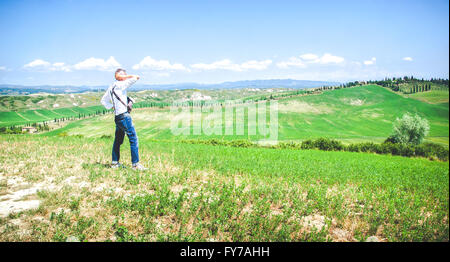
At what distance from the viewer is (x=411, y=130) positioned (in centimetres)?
6650

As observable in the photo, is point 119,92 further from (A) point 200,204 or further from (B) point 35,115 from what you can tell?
(B) point 35,115

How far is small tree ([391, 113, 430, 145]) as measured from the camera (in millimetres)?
65375

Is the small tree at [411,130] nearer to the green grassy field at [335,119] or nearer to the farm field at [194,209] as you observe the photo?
the green grassy field at [335,119]

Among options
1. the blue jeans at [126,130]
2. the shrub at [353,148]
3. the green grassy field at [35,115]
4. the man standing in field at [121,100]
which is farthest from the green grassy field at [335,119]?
the man standing in field at [121,100]

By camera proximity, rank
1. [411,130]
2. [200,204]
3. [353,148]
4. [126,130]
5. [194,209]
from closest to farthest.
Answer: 1. [194,209]
2. [200,204]
3. [126,130]
4. [353,148]
5. [411,130]

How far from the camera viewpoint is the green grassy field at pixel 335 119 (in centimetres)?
8675

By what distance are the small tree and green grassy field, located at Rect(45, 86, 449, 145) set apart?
41.6ft

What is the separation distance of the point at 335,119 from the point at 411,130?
5094 centimetres

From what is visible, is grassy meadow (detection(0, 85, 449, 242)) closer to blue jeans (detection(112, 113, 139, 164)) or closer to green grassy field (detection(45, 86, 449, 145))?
blue jeans (detection(112, 113, 139, 164))

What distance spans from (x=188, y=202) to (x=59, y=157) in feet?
23.9

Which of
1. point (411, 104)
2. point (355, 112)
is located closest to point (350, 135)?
point (355, 112)

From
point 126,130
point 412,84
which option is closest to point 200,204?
point 126,130

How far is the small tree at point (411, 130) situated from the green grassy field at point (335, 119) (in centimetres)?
1267

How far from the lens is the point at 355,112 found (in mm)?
128875
